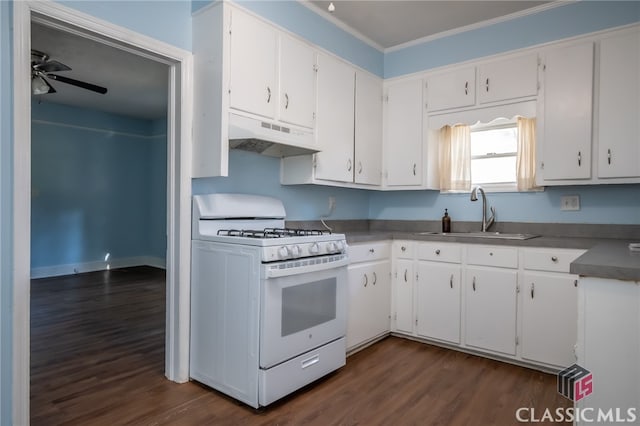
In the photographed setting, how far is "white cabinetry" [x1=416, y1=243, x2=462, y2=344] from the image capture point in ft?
9.85

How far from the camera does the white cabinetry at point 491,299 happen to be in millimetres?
2760

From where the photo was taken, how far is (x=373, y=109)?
366 cm

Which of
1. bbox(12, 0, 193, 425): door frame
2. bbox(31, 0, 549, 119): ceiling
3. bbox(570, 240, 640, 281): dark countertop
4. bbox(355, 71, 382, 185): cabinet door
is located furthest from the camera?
bbox(355, 71, 382, 185): cabinet door

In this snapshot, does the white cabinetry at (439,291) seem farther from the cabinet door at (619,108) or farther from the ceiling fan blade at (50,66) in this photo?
the ceiling fan blade at (50,66)

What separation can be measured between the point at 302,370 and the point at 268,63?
6.58ft

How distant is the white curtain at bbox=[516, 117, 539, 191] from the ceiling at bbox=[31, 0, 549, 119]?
35.9 inches

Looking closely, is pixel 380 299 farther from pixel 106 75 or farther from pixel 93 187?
pixel 93 187

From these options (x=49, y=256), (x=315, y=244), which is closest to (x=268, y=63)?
(x=315, y=244)

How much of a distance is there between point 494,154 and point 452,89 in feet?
2.27

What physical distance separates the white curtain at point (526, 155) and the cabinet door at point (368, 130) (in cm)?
121

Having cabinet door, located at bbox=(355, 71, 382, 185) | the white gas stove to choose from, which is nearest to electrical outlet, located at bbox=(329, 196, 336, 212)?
cabinet door, located at bbox=(355, 71, 382, 185)

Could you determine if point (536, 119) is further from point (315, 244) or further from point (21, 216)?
point (21, 216)

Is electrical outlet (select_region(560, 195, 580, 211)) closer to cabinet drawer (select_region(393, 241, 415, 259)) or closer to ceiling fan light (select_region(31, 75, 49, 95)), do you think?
cabinet drawer (select_region(393, 241, 415, 259))

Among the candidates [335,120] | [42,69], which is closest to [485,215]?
[335,120]
